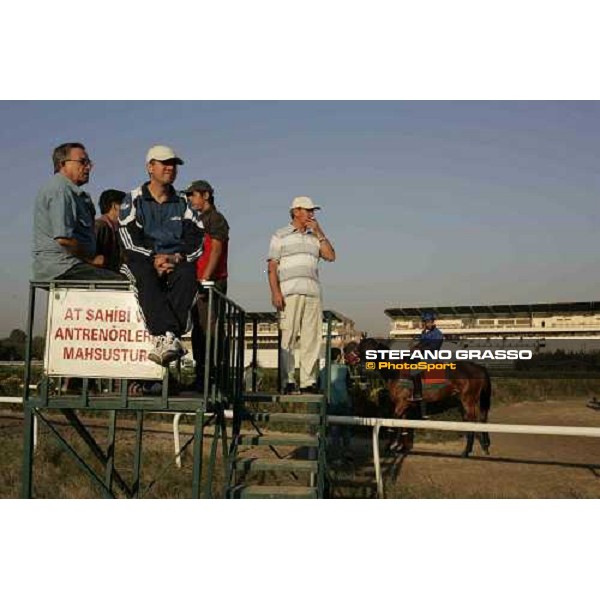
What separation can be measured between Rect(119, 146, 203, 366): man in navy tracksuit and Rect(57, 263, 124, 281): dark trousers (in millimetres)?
331

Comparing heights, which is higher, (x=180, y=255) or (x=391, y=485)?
(x=180, y=255)

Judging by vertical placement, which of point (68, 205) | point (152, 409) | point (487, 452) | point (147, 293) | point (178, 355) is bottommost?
point (487, 452)

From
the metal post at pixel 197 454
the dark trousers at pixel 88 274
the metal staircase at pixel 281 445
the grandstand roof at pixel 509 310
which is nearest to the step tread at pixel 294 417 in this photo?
the metal staircase at pixel 281 445

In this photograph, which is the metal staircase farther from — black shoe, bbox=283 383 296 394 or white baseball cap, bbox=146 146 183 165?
white baseball cap, bbox=146 146 183 165

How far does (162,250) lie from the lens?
6.20m

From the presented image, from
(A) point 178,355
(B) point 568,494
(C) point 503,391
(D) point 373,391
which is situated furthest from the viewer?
(C) point 503,391

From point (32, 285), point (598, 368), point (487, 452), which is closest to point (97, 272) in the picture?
point (32, 285)

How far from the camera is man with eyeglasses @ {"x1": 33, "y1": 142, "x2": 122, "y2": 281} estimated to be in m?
6.13

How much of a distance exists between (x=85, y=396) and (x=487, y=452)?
25.7 ft

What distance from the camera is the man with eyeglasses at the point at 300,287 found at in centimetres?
725

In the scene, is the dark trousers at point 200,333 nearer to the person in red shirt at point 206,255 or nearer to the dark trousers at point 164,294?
the person in red shirt at point 206,255

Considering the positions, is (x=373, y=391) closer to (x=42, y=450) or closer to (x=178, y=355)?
(x=42, y=450)

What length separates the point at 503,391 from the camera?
21984 mm

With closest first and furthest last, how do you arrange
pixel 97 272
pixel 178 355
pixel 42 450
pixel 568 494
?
pixel 178 355, pixel 97 272, pixel 568 494, pixel 42 450
